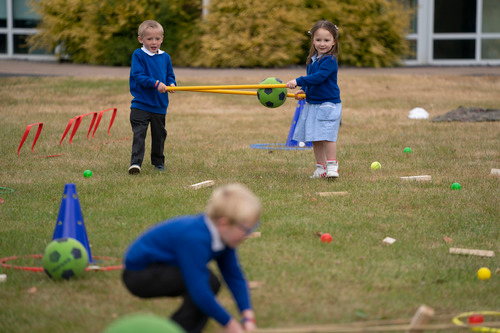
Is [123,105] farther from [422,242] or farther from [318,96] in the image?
[422,242]

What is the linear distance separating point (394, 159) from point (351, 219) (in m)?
3.11

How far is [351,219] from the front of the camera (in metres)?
5.74

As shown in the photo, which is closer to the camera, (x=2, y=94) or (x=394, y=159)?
(x=394, y=159)

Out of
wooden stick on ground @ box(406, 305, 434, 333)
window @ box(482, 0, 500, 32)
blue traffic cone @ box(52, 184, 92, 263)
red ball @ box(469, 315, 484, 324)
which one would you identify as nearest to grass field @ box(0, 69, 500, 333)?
red ball @ box(469, 315, 484, 324)

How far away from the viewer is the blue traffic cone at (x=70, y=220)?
178 inches

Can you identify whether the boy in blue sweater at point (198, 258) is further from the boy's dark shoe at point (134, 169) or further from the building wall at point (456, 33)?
the building wall at point (456, 33)

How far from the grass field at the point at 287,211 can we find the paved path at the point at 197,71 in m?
4.17

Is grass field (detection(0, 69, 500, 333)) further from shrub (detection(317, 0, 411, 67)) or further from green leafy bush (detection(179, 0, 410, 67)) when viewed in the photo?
shrub (detection(317, 0, 411, 67))

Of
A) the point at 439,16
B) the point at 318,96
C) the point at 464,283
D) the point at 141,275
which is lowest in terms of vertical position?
the point at 464,283

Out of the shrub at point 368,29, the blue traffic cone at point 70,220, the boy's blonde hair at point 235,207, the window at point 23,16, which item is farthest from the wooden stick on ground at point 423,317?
the window at point 23,16

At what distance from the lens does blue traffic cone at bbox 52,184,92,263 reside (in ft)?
14.8

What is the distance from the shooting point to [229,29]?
58.7 ft

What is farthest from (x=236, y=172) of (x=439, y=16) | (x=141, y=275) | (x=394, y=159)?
(x=439, y=16)

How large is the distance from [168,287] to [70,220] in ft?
4.97
